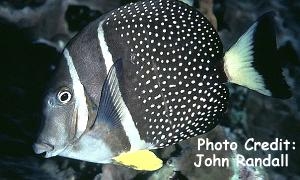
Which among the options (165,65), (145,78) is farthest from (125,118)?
(165,65)

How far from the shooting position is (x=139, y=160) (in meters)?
1.79

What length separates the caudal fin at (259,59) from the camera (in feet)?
5.49

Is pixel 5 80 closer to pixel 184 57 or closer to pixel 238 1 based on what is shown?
pixel 184 57

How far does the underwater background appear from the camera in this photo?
2902 millimetres

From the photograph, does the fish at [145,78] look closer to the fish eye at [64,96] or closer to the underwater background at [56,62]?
the fish eye at [64,96]

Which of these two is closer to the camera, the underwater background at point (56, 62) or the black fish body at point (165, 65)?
the black fish body at point (165, 65)

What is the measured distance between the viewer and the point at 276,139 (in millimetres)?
3309

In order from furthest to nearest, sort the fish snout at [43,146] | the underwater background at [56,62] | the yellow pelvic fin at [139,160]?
the underwater background at [56,62], the yellow pelvic fin at [139,160], the fish snout at [43,146]

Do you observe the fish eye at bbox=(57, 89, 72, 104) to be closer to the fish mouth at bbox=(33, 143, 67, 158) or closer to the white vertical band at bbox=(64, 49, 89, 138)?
the white vertical band at bbox=(64, 49, 89, 138)

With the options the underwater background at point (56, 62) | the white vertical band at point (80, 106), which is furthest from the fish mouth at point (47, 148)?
the underwater background at point (56, 62)

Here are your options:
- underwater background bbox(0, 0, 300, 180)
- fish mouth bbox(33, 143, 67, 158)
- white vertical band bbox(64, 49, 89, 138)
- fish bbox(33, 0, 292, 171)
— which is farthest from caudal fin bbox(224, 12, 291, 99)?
underwater background bbox(0, 0, 300, 180)

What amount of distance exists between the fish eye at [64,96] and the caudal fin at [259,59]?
0.80m

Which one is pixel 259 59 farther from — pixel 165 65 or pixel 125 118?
pixel 125 118

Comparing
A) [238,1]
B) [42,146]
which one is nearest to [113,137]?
[42,146]
